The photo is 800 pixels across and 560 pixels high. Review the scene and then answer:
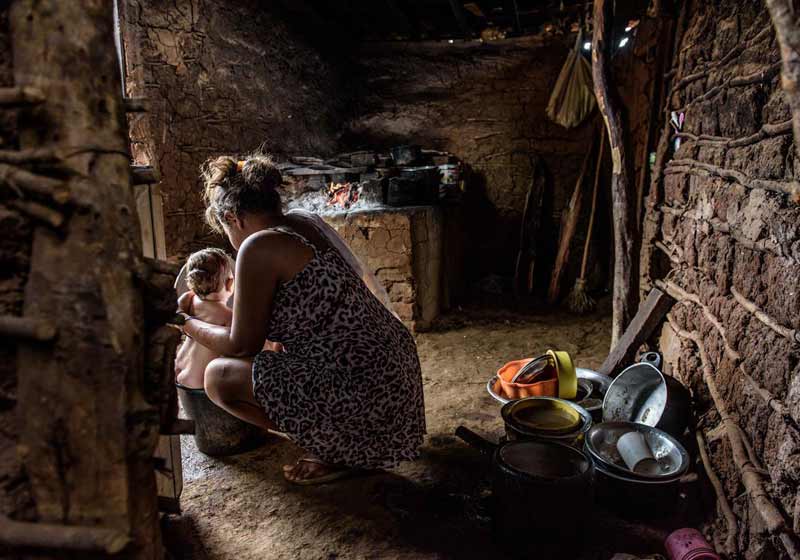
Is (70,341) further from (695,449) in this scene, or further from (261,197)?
(695,449)

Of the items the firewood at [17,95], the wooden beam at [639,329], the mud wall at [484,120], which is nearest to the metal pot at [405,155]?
the mud wall at [484,120]

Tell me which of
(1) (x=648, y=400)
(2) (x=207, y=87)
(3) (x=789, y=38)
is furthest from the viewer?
(2) (x=207, y=87)

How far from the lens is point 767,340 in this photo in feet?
5.89

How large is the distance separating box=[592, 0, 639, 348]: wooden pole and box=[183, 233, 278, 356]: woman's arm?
240cm

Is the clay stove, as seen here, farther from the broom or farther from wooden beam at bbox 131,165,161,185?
wooden beam at bbox 131,165,161,185

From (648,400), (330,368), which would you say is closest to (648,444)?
(648,400)

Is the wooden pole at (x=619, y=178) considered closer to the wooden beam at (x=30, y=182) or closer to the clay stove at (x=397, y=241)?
the clay stove at (x=397, y=241)

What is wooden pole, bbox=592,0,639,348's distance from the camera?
3393 millimetres

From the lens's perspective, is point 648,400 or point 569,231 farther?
point 569,231

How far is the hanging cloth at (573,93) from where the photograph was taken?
17.0 feet

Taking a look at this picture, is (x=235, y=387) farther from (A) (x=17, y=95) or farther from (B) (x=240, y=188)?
(A) (x=17, y=95)

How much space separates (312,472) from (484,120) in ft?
14.6

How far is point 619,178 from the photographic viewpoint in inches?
134

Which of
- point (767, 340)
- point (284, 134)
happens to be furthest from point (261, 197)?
point (284, 134)
